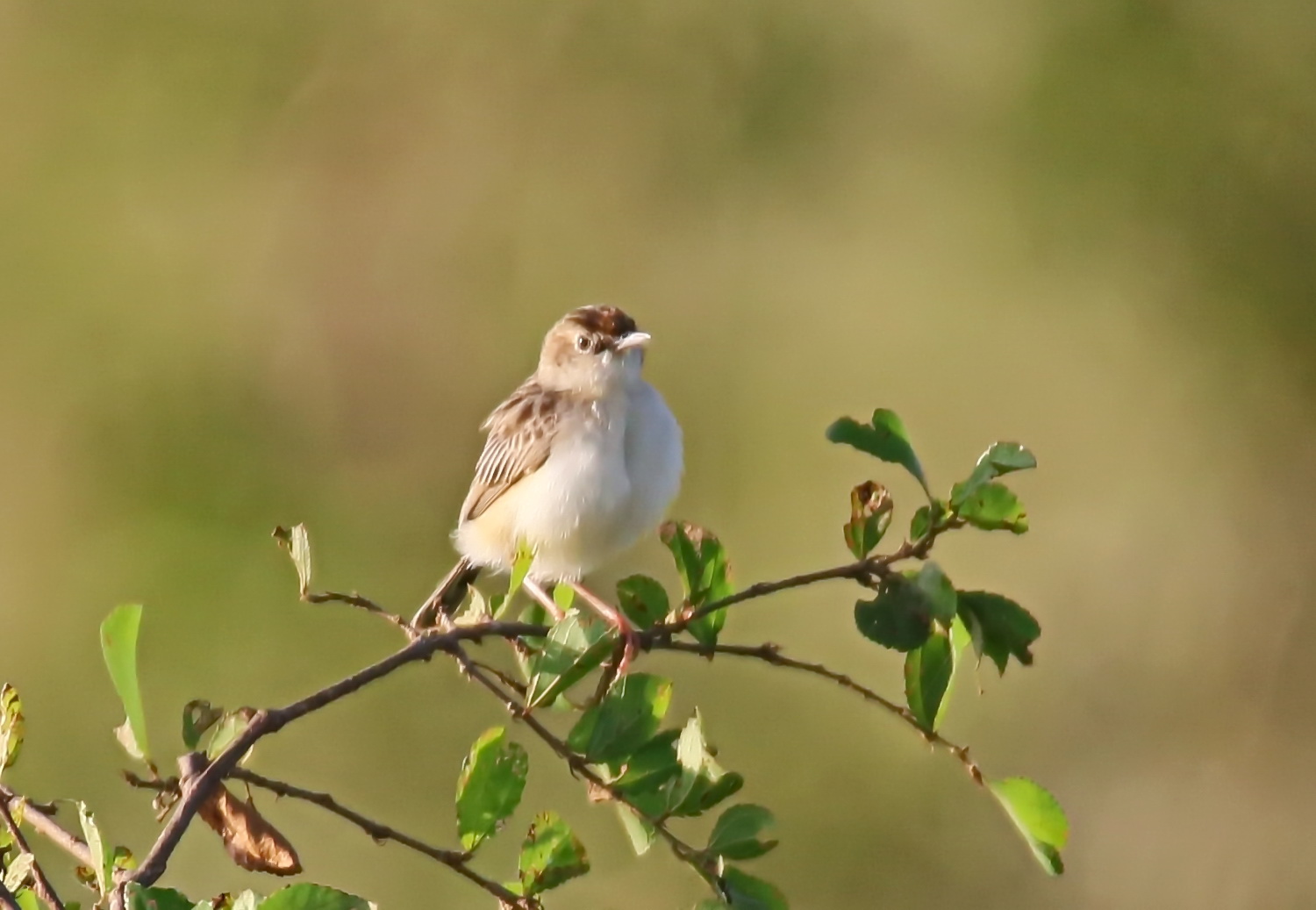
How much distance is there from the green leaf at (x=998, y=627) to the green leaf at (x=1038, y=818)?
0.22 metres

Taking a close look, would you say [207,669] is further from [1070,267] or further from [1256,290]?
[1256,290]

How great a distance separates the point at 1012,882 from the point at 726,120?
4205mm

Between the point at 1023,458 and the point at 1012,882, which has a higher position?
the point at 1023,458

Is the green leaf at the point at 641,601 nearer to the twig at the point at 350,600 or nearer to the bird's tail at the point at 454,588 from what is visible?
the twig at the point at 350,600

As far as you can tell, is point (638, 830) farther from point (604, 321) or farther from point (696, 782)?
point (604, 321)

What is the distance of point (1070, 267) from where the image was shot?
860 cm

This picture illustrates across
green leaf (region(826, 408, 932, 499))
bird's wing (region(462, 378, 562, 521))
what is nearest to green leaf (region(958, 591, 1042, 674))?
green leaf (region(826, 408, 932, 499))

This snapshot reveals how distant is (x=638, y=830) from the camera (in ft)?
6.81

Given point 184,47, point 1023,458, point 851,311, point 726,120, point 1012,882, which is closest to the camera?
point 1023,458

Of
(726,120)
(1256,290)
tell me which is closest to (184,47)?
(726,120)

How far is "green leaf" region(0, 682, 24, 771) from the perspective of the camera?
1.95 meters

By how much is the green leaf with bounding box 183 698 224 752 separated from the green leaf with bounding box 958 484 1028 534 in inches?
35.9

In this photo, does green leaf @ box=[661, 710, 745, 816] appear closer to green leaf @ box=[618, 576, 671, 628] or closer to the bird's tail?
green leaf @ box=[618, 576, 671, 628]

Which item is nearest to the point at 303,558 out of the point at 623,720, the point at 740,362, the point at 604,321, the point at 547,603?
the point at 623,720
